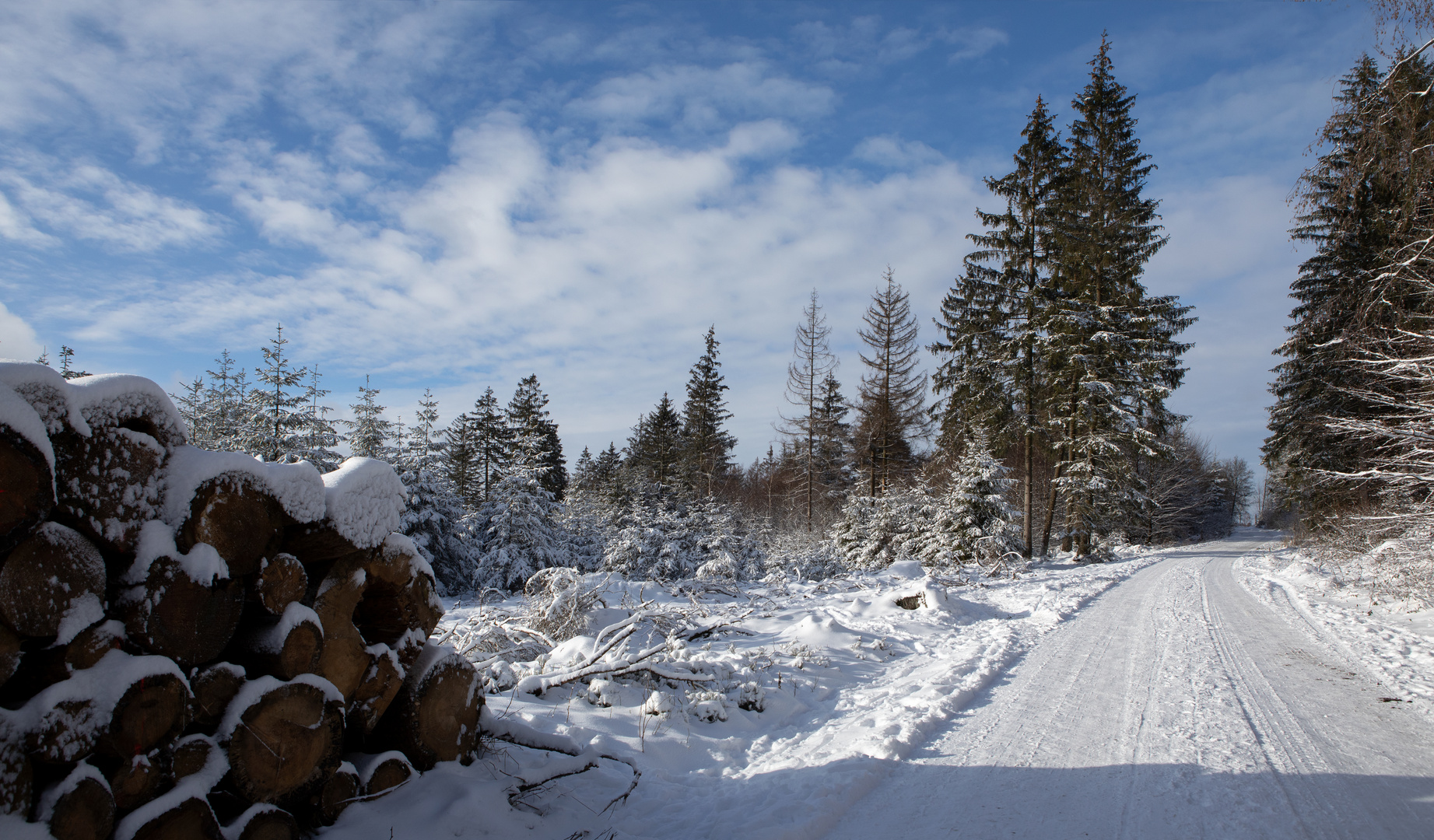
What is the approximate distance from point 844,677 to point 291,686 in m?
4.98

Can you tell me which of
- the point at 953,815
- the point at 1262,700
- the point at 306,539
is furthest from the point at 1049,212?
the point at 306,539

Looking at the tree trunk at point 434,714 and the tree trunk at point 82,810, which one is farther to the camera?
the tree trunk at point 434,714

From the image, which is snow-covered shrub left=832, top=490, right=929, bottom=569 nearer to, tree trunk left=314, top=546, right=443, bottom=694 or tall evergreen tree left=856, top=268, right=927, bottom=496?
tall evergreen tree left=856, top=268, right=927, bottom=496

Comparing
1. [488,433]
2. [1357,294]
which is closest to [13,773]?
[1357,294]

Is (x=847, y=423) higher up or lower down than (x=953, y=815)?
higher up

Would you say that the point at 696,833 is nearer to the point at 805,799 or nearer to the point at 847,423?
the point at 805,799

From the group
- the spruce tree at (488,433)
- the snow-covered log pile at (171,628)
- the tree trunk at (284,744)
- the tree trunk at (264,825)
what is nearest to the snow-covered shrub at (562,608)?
the snow-covered log pile at (171,628)

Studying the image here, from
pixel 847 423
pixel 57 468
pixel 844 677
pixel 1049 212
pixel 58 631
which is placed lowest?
pixel 844 677

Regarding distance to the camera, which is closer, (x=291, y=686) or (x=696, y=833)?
(x=291, y=686)

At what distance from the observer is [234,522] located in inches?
87.9

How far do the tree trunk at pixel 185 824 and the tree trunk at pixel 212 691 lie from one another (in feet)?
0.84

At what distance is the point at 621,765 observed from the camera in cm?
389

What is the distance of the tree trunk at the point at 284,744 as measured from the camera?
2.23 meters

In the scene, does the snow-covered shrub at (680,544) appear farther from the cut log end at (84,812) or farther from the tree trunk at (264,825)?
the cut log end at (84,812)
